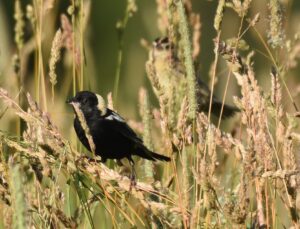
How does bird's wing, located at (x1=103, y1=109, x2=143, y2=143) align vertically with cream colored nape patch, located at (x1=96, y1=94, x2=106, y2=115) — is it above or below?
below

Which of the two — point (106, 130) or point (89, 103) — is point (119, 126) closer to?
point (106, 130)

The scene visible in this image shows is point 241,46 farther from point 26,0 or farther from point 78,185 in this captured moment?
point 26,0

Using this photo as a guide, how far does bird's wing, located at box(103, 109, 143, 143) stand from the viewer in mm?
2575

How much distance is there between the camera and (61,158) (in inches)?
57.5

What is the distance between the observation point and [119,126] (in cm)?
266

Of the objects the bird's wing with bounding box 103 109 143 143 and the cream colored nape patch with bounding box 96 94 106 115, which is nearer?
the bird's wing with bounding box 103 109 143 143

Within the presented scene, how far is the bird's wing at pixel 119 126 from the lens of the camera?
257cm

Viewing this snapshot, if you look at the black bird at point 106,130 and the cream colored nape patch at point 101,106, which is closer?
the black bird at point 106,130

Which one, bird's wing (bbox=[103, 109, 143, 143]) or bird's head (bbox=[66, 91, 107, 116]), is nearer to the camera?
bird's wing (bbox=[103, 109, 143, 143])

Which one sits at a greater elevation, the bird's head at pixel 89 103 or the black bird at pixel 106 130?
the bird's head at pixel 89 103

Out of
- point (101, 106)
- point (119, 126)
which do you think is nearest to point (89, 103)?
point (101, 106)

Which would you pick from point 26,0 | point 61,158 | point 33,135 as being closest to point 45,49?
point 33,135

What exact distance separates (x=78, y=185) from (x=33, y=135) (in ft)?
0.50

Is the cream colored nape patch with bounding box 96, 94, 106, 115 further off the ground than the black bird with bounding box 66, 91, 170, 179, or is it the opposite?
→ the cream colored nape patch with bounding box 96, 94, 106, 115
